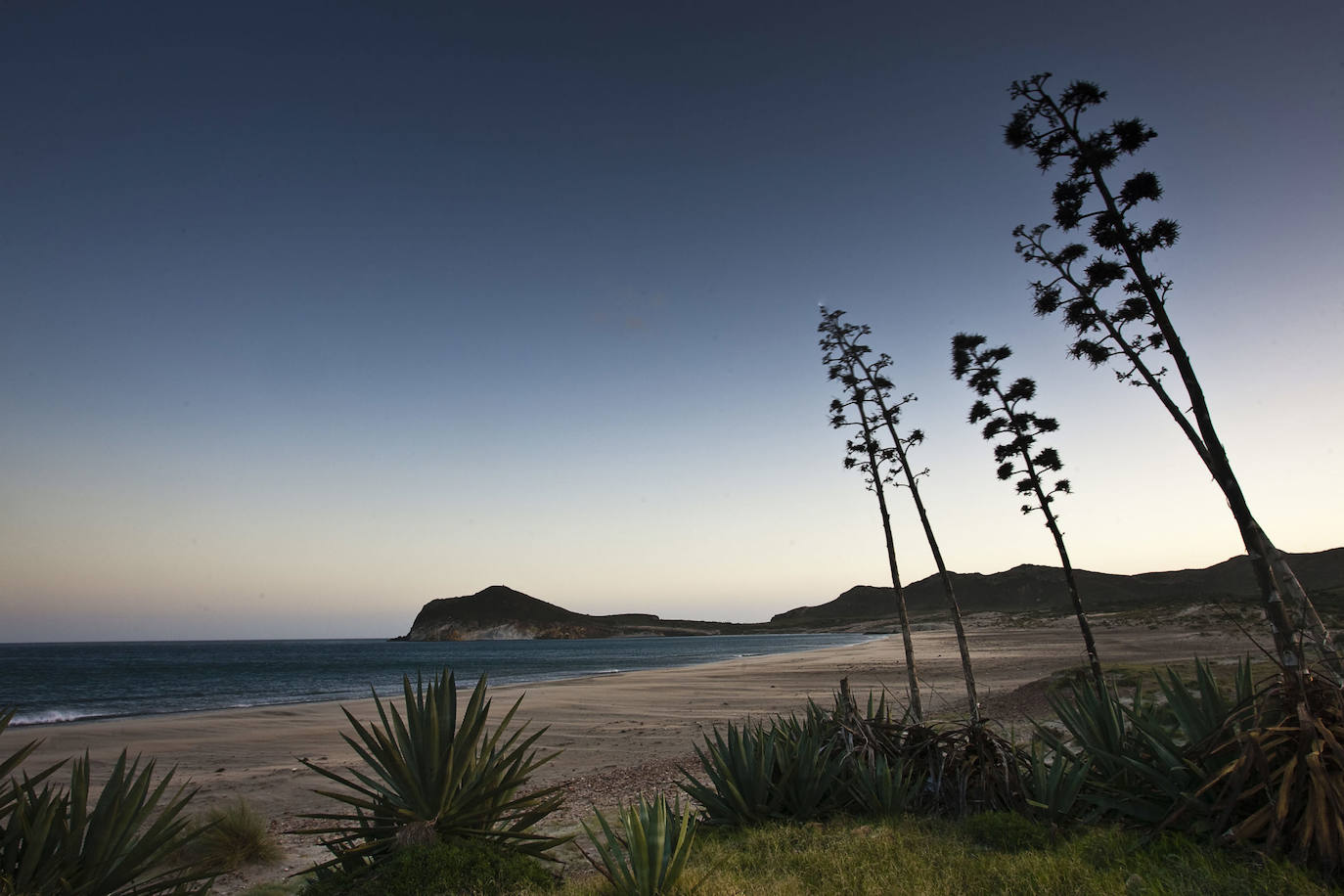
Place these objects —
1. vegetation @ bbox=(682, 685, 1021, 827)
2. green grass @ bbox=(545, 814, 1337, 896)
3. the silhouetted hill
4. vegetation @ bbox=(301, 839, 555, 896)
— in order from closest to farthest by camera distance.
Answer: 1. green grass @ bbox=(545, 814, 1337, 896)
2. vegetation @ bbox=(301, 839, 555, 896)
3. vegetation @ bbox=(682, 685, 1021, 827)
4. the silhouetted hill

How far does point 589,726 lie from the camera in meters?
20.3

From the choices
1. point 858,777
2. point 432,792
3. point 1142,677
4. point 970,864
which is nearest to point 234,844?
point 432,792

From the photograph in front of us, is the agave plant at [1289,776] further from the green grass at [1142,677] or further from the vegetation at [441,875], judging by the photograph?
the green grass at [1142,677]

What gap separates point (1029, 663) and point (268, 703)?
124 ft

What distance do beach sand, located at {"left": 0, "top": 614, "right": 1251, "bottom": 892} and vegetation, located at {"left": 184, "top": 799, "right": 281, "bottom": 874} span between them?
1.11 ft

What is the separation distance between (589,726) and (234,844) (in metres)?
13.4

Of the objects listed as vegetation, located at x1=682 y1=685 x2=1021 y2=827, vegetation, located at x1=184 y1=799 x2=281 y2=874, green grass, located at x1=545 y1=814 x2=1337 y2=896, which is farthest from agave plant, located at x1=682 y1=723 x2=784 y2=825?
vegetation, located at x1=184 y1=799 x2=281 y2=874

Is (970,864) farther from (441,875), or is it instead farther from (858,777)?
(441,875)

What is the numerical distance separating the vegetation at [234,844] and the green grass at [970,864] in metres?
4.44

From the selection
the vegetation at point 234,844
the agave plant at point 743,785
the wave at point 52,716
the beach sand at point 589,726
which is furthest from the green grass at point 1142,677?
the wave at point 52,716

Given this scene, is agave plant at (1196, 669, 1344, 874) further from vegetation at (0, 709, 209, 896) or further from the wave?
the wave

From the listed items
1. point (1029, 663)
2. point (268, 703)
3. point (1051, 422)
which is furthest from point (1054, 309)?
point (268, 703)

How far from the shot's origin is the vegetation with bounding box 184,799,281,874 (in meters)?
7.54

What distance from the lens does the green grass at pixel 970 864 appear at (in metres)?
4.36
